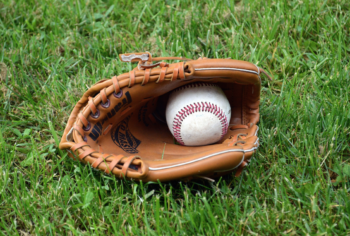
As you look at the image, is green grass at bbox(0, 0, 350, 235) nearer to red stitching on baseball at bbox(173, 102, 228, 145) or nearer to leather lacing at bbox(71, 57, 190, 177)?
leather lacing at bbox(71, 57, 190, 177)

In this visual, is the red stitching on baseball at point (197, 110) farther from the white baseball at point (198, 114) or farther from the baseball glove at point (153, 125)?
the baseball glove at point (153, 125)

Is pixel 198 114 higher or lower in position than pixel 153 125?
higher

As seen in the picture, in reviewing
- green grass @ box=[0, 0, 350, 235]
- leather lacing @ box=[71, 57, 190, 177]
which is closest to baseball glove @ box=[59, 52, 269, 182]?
leather lacing @ box=[71, 57, 190, 177]

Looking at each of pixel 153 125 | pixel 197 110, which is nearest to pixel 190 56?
pixel 153 125

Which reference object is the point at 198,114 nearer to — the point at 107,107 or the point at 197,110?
the point at 197,110

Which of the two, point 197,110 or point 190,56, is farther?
point 190,56

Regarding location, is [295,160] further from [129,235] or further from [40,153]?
[40,153]
